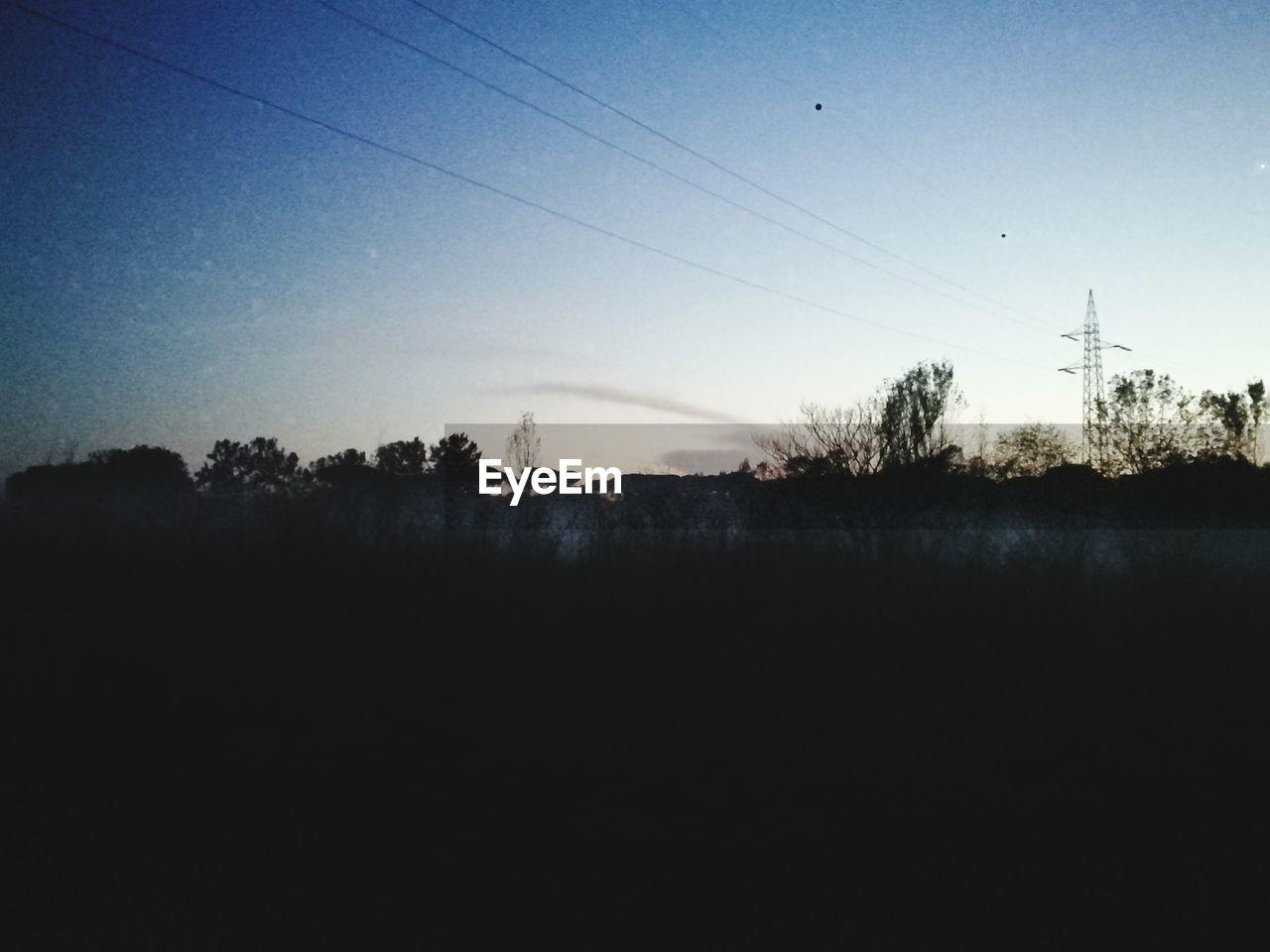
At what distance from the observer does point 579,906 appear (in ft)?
10.9

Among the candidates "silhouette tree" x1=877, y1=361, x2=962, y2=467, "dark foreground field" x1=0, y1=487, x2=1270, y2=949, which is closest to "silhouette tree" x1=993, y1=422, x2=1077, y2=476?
"silhouette tree" x1=877, y1=361, x2=962, y2=467

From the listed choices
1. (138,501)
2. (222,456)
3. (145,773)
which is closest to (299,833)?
(145,773)

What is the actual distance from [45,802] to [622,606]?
5605mm

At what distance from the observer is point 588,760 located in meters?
4.86

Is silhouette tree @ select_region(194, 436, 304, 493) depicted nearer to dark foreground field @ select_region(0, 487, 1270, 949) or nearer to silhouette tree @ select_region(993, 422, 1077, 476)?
dark foreground field @ select_region(0, 487, 1270, 949)

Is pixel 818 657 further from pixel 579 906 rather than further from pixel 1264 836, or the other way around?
pixel 579 906

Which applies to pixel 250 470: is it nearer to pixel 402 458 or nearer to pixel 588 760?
pixel 402 458

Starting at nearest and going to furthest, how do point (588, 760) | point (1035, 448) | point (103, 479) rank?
point (588, 760) < point (103, 479) < point (1035, 448)

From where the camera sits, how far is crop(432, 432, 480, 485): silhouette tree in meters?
28.2

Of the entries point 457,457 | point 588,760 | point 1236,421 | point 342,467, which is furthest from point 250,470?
point 1236,421

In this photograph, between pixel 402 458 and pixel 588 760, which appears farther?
pixel 402 458

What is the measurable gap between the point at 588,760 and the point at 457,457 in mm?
34208

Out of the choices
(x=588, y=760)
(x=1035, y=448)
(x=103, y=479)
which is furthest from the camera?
(x=1035, y=448)

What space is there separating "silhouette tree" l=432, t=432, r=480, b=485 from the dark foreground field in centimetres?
1681
